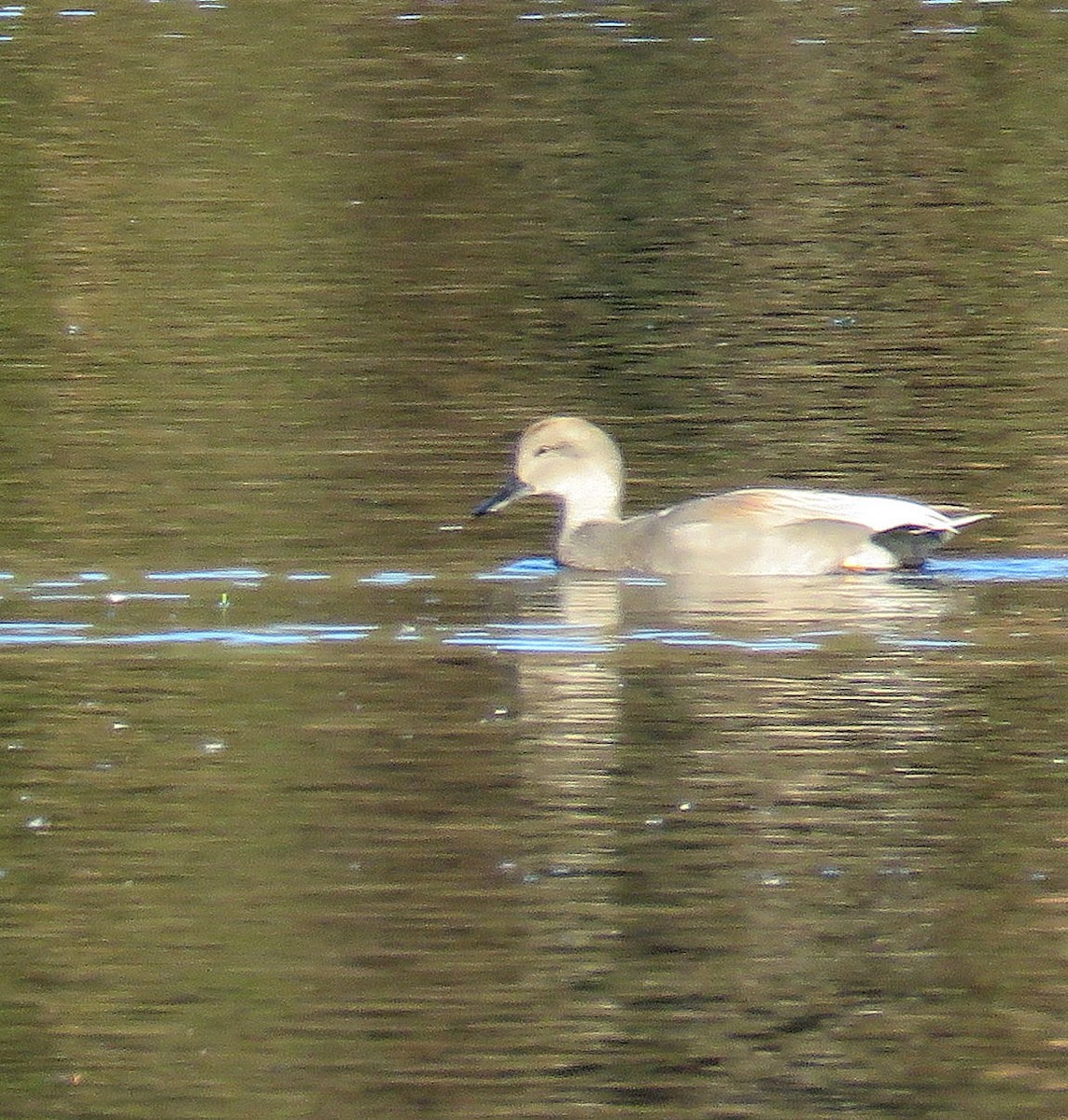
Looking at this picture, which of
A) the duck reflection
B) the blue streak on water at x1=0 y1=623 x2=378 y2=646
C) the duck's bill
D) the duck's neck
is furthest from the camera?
the duck's bill

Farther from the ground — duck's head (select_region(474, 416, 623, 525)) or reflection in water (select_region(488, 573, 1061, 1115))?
reflection in water (select_region(488, 573, 1061, 1115))

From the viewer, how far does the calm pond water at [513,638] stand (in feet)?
20.8

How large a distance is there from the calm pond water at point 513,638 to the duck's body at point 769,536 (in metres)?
0.14

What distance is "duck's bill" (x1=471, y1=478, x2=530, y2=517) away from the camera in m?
12.7

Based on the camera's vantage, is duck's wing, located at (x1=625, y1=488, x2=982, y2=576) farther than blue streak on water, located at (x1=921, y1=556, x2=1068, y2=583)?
Yes

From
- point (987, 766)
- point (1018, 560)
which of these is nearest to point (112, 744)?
point (987, 766)

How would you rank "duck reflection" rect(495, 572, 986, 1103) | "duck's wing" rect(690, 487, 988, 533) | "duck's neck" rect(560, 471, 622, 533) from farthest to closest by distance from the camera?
"duck's neck" rect(560, 471, 622, 533) < "duck's wing" rect(690, 487, 988, 533) < "duck reflection" rect(495, 572, 986, 1103)

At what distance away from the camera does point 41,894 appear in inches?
289

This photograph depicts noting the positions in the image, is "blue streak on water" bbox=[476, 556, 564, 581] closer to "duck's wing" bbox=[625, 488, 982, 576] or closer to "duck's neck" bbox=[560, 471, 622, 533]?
"duck's neck" bbox=[560, 471, 622, 533]

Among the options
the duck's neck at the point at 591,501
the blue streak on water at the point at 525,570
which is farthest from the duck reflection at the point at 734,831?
the duck's neck at the point at 591,501

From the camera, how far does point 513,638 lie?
33.8 ft

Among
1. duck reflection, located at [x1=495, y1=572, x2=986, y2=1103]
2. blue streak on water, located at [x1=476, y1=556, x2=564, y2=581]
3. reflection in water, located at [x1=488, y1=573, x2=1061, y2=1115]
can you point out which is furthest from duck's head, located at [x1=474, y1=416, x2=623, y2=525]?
reflection in water, located at [x1=488, y1=573, x2=1061, y2=1115]

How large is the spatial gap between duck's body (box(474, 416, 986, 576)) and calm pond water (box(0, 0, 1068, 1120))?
0.14 m

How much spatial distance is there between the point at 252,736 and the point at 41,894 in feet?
5.06
